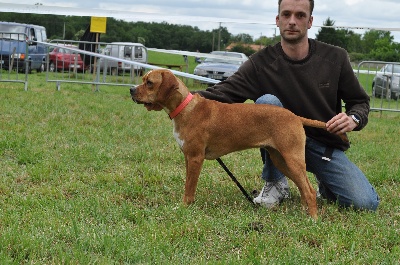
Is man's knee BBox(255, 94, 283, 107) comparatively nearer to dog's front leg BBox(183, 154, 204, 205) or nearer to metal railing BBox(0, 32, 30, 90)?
dog's front leg BBox(183, 154, 204, 205)

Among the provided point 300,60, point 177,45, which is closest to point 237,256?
point 300,60

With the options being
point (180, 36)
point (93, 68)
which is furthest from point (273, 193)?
point (180, 36)

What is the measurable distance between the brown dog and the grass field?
375 mm

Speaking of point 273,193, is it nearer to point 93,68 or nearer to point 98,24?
point 98,24

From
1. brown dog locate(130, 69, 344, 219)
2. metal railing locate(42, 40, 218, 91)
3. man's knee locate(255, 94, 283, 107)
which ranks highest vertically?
man's knee locate(255, 94, 283, 107)

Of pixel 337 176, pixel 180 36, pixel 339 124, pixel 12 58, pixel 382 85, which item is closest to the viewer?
pixel 339 124

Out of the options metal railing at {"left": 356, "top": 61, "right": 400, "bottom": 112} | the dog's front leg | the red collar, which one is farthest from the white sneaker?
metal railing at {"left": 356, "top": 61, "right": 400, "bottom": 112}

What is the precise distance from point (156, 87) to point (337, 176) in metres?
1.71

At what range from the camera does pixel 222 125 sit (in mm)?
4727

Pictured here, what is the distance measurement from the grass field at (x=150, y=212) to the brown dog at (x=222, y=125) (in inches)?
14.7

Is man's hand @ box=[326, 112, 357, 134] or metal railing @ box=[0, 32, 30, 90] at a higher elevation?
man's hand @ box=[326, 112, 357, 134]

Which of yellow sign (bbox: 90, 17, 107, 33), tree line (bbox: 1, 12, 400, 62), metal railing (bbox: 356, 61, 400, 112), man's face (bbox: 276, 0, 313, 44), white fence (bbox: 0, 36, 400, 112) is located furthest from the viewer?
tree line (bbox: 1, 12, 400, 62)

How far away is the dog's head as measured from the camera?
4.56m

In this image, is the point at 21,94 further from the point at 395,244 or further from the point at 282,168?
the point at 395,244
